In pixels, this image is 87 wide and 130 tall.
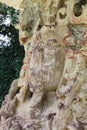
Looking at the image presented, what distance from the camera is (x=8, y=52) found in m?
8.41

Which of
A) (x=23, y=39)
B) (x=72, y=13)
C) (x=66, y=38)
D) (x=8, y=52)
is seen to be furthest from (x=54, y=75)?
(x=8, y=52)

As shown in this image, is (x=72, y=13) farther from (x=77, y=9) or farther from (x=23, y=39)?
(x=23, y=39)

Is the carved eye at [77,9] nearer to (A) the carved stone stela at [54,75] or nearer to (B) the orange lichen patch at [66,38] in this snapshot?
(A) the carved stone stela at [54,75]

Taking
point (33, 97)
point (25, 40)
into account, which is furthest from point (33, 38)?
point (33, 97)

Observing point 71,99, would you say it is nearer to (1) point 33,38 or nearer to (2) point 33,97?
(2) point 33,97

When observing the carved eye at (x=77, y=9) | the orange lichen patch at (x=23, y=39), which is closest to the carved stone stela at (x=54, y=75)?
the carved eye at (x=77, y=9)

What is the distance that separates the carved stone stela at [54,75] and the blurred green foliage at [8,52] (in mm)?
4509

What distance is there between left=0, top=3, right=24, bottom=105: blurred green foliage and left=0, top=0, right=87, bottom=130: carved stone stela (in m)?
4.51

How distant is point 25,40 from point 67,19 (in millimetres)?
513

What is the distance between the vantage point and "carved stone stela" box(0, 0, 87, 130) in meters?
2.86

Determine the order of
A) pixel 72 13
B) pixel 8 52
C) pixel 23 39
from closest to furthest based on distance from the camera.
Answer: pixel 72 13
pixel 23 39
pixel 8 52

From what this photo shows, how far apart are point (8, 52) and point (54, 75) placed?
537cm

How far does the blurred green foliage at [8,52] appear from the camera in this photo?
26.4ft

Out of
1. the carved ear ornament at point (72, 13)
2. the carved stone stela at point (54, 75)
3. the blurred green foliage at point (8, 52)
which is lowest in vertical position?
the blurred green foliage at point (8, 52)
